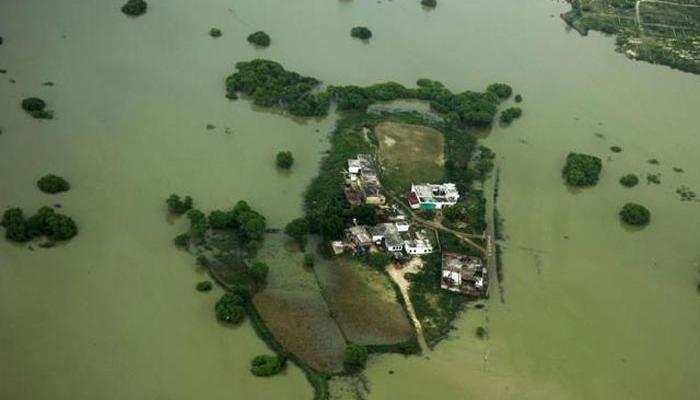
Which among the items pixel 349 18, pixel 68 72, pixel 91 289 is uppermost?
pixel 349 18

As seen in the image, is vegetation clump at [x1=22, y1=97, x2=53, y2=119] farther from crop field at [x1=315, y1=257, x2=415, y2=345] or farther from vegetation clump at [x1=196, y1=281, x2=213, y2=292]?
crop field at [x1=315, y1=257, x2=415, y2=345]

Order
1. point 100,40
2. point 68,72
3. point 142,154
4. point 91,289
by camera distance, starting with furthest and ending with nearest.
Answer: point 100,40, point 68,72, point 142,154, point 91,289

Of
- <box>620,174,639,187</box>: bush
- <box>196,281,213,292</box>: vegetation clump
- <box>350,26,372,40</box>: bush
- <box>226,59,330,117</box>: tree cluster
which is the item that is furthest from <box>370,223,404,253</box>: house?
<box>350,26,372,40</box>: bush

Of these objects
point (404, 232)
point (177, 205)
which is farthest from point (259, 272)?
point (404, 232)

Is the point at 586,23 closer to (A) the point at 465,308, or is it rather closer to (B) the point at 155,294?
(A) the point at 465,308

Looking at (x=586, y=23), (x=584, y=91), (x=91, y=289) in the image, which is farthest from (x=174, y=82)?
(x=586, y=23)

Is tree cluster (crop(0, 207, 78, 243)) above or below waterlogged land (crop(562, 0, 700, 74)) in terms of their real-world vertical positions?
below
